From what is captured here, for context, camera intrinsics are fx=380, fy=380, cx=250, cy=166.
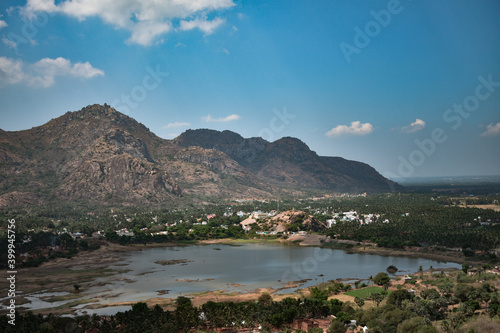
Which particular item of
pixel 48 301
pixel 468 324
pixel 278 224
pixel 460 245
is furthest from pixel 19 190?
pixel 468 324

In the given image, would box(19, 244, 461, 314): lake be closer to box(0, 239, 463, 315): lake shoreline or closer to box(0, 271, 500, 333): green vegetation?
box(0, 239, 463, 315): lake shoreline

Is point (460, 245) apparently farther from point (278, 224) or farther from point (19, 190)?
point (19, 190)

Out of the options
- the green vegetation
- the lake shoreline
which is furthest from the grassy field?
the lake shoreline

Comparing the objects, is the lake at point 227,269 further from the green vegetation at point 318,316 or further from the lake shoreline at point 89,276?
the green vegetation at point 318,316

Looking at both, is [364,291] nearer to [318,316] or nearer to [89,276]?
[318,316]

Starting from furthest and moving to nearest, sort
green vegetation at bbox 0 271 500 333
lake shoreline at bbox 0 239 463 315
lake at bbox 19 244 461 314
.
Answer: lake at bbox 19 244 461 314
lake shoreline at bbox 0 239 463 315
green vegetation at bbox 0 271 500 333

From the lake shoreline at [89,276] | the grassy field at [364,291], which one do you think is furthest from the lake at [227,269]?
the grassy field at [364,291]
